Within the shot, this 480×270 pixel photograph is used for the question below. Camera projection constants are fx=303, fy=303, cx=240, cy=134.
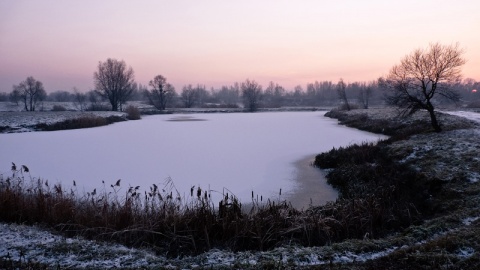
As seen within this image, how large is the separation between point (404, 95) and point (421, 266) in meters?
16.2

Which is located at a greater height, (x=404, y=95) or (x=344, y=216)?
(x=404, y=95)

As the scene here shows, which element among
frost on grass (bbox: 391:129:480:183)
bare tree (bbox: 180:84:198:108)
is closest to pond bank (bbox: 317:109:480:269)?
frost on grass (bbox: 391:129:480:183)

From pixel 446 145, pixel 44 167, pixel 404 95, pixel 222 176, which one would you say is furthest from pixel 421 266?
pixel 404 95

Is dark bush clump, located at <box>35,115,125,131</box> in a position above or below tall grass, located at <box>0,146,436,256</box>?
above

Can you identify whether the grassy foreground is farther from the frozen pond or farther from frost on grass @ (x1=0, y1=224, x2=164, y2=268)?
the frozen pond

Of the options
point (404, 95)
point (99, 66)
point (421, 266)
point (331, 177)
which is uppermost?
point (99, 66)

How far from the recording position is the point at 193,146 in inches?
763

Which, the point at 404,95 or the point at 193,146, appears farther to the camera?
the point at 193,146

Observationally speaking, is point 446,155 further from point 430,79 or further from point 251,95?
point 251,95

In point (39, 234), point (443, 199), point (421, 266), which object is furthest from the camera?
point (443, 199)

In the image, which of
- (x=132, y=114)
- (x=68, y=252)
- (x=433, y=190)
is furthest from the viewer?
(x=132, y=114)

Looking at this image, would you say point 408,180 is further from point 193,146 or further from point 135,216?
point 193,146

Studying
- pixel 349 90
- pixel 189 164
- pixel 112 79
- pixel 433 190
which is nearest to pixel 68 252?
pixel 189 164

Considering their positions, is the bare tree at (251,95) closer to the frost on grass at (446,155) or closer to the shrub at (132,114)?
the shrub at (132,114)
